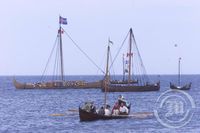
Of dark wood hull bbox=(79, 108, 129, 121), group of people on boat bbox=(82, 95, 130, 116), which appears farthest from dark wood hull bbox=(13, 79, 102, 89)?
dark wood hull bbox=(79, 108, 129, 121)

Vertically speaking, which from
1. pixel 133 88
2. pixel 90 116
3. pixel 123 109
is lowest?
pixel 90 116

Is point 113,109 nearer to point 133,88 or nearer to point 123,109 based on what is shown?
point 123,109

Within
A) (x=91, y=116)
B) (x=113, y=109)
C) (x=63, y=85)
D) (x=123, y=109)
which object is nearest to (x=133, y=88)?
(x=63, y=85)

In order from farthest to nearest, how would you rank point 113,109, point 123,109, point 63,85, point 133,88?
point 63,85
point 133,88
point 123,109
point 113,109

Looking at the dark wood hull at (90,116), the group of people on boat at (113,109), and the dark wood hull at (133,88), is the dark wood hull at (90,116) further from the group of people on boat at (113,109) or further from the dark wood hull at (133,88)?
the dark wood hull at (133,88)

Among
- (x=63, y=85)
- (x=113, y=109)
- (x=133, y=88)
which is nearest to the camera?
(x=113, y=109)

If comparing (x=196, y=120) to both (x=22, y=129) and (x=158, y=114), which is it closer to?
(x=158, y=114)

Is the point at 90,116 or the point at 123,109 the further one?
the point at 123,109

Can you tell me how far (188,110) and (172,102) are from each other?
12.7 metres

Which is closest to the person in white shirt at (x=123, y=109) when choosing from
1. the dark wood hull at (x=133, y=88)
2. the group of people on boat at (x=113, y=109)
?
the group of people on boat at (x=113, y=109)

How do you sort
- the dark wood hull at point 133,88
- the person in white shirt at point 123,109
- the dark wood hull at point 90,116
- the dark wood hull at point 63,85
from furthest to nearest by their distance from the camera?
the dark wood hull at point 63,85
the dark wood hull at point 133,88
the person in white shirt at point 123,109
the dark wood hull at point 90,116

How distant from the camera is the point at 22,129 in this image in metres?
63.4

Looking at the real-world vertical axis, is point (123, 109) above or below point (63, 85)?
below

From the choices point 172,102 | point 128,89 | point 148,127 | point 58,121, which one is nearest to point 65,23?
point 128,89
